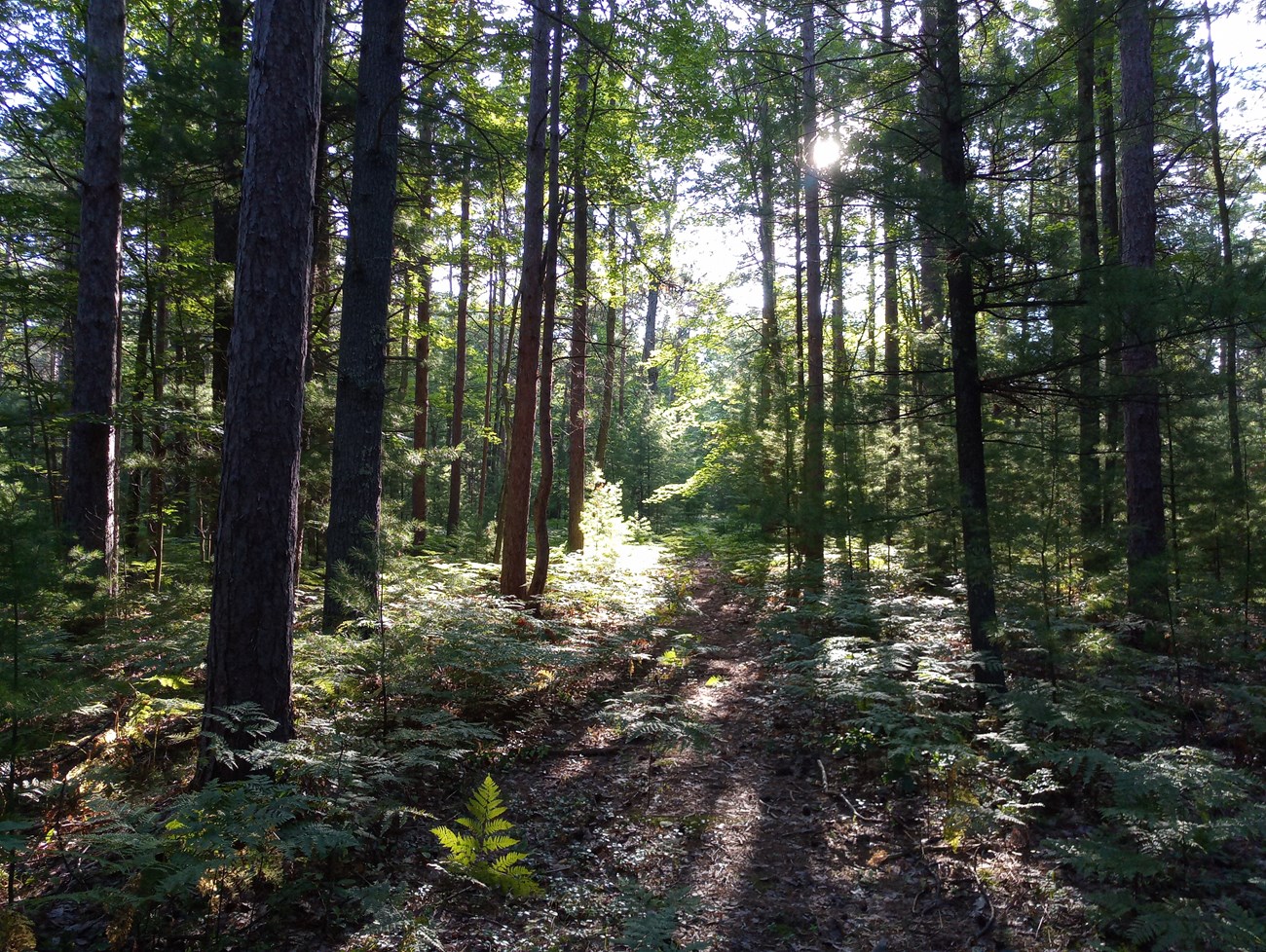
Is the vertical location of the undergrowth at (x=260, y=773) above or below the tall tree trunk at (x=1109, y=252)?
below

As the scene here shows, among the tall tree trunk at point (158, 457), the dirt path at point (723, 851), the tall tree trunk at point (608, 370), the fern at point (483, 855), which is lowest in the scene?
the dirt path at point (723, 851)

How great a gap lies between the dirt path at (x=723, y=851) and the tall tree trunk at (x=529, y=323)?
3.48 metres

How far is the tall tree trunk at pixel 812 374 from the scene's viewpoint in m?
7.10

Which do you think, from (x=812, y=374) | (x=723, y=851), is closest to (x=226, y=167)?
(x=812, y=374)

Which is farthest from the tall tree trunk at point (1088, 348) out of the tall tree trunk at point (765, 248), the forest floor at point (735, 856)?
the forest floor at point (735, 856)

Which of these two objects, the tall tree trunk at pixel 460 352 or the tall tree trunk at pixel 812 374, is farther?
the tall tree trunk at pixel 460 352

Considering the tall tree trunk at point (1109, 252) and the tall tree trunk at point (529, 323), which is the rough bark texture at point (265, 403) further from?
the tall tree trunk at point (1109, 252)

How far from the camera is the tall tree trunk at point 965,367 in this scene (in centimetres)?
579

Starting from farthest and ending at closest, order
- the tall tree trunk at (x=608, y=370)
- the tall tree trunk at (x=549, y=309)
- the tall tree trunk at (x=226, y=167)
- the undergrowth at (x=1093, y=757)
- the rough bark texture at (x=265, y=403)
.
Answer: the tall tree trunk at (x=608, y=370), the tall tree trunk at (x=549, y=309), the tall tree trunk at (x=226, y=167), the rough bark texture at (x=265, y=403), the undergrowth at (x=1093, y=757)

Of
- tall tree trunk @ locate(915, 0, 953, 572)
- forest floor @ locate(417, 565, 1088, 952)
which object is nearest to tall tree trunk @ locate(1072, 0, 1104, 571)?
tall tree trunk @ locate(915, 0, 953, 572)

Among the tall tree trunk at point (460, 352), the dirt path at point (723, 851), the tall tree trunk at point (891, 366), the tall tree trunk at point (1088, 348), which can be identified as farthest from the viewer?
the tall tree trunk at point (460, 352)

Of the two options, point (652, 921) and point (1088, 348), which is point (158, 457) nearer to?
point (652, 921)

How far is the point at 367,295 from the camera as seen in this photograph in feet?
22.5

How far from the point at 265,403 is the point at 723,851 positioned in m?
4.04
